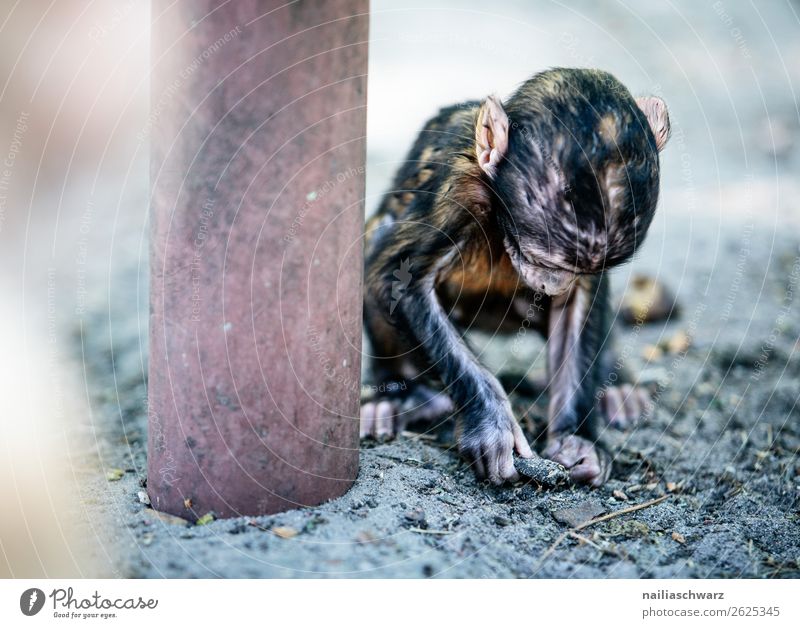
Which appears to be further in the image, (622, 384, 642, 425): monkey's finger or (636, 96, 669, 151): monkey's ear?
(622, 384, 642, 425): monkey's finger

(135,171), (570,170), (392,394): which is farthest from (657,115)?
(135,171)

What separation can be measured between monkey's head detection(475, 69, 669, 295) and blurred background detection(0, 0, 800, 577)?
470 millimetres

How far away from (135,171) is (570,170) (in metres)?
6.74

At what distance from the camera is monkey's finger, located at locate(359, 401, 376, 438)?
3.94 meters

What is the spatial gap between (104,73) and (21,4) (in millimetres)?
1699

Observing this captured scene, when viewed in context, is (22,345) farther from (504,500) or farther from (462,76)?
(462,76)

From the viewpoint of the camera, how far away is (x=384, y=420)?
4004mm

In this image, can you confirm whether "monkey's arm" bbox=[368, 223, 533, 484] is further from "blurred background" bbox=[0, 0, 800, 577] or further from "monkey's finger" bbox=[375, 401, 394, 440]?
"blurred background" bbox=[0, 0, 800, 577]

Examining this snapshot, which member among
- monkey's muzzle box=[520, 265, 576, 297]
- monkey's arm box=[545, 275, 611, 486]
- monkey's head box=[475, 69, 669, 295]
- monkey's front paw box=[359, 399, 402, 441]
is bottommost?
monkey's front paw box=[359, 399, 402, 441]

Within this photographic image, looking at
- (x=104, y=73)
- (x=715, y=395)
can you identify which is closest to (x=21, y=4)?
(x=104, y=73)

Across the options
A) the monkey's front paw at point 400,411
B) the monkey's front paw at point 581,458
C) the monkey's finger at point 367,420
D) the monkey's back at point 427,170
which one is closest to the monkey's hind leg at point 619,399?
the monkey's front paw at point 581,458

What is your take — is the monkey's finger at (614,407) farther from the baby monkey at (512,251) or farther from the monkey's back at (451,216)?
the monkey's back at (451,216)

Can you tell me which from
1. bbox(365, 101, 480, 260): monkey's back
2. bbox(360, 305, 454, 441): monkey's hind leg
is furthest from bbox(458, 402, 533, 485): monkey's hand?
bbox(365, 101, 480, 260): monkey's back

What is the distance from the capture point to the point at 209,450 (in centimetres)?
277
